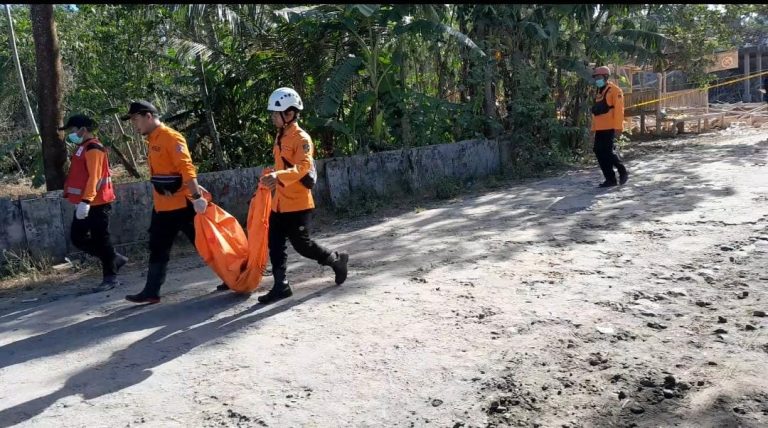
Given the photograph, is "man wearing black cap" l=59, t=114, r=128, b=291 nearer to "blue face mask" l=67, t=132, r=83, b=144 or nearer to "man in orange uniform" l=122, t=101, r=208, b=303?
"blue face mask" l=67, t=132, r=83, b=144

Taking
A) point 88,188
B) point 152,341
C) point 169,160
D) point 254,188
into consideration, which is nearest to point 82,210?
point 88,188

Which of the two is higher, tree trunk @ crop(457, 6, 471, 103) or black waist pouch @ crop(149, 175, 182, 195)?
tree trunk @ crop(457, 6, 471, 103)

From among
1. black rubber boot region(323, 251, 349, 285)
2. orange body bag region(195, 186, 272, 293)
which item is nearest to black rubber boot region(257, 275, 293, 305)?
orange body bag region(195, 186, 272, 293)

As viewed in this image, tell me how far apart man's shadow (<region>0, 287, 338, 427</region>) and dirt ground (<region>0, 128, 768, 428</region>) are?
20 mm

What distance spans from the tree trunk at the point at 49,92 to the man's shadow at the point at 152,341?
145 inches

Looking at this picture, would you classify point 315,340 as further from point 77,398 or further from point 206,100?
point 206,100

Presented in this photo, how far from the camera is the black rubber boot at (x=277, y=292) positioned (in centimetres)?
586

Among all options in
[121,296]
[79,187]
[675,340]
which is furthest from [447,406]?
[79,187]

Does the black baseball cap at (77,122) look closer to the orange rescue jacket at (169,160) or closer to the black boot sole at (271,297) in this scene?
the orange rescue jacket at (169,160)

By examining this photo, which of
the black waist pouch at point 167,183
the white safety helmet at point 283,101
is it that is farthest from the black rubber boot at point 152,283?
the white safety helmet at point 283,101

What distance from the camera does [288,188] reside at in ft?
18.9

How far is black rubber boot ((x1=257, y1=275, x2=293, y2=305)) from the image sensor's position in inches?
231

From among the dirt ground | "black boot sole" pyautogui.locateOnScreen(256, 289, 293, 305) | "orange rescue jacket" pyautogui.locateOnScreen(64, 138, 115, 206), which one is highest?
"orange rescue jacket" pyautogui.locateOnScreen(64, 138, 115, 206)

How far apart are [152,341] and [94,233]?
1.96m
